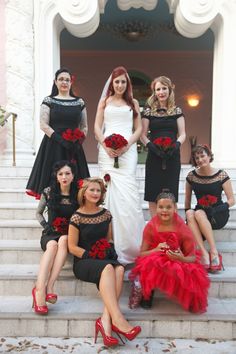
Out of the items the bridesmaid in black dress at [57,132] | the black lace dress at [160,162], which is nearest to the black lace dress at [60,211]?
the bridesmaid in black dress at [57,132]

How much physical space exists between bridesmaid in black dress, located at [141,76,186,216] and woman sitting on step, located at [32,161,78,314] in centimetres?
79

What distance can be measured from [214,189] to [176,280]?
47.6 inches

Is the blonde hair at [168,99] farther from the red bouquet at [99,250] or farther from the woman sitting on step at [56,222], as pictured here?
the red bouquet at [99,250]

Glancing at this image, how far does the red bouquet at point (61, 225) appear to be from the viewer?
317 cm

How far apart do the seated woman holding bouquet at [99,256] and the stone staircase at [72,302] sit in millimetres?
196

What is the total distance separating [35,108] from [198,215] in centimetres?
391

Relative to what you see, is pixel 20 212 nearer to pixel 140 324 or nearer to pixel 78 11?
pixel 140 324

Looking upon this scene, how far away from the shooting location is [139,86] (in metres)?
10.7

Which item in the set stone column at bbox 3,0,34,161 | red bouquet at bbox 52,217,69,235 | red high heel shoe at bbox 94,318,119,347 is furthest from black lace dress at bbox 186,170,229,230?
stone column at bbox 3,0,34,161

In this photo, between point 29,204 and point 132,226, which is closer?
point 132,226

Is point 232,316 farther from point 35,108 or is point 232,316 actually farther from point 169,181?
point 35,108

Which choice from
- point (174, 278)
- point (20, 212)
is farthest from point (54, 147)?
point (174, 278)

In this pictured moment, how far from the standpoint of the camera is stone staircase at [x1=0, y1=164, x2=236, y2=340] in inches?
109

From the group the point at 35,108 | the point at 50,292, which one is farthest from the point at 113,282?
the point at 35,108
